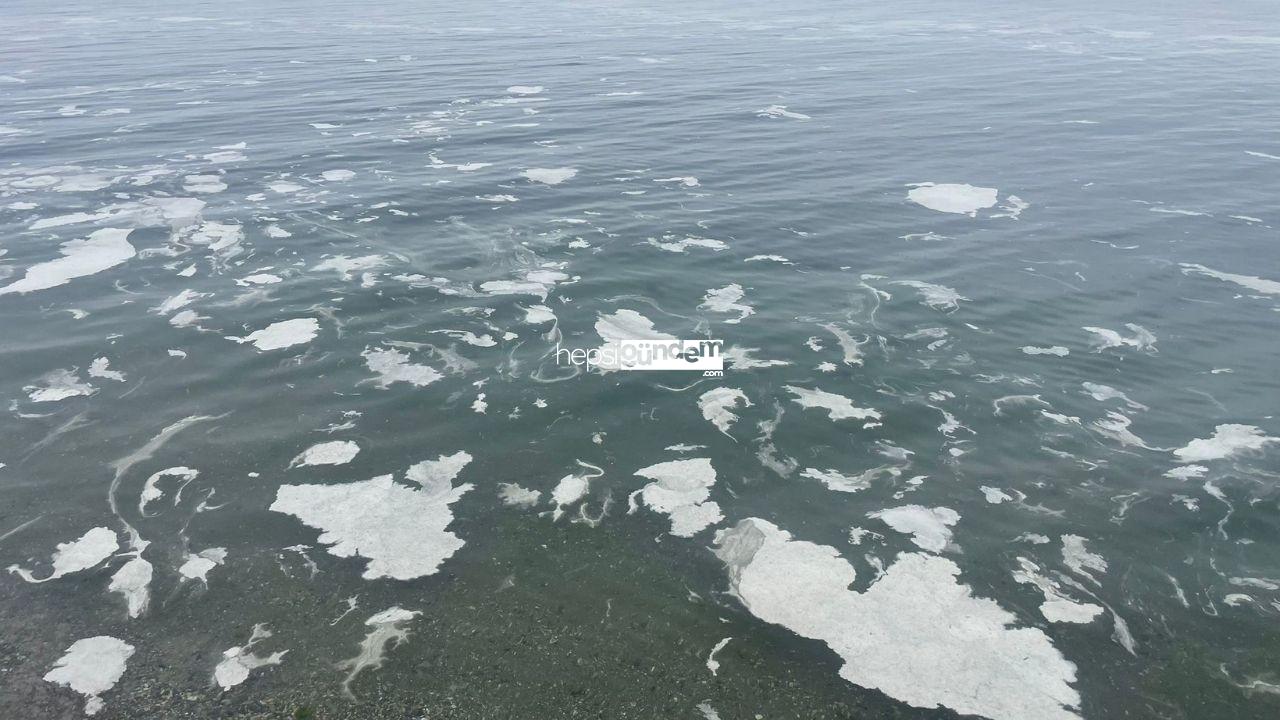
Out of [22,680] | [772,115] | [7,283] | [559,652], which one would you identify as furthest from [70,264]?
[772,115]

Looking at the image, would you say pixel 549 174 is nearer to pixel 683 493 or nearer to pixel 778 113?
pixel 778 113

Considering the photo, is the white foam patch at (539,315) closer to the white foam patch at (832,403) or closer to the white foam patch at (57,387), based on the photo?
the white foam patch at (832,403)

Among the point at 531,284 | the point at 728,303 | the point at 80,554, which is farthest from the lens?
the point at 531,284

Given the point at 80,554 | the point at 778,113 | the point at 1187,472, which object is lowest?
the point at 80,554

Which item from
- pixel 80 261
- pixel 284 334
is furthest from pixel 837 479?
pixel 80 261

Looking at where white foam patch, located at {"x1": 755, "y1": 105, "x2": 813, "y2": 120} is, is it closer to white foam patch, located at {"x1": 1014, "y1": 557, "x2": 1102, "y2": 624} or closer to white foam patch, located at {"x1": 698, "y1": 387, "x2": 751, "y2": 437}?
white foam patch, located at {"x1": 698, "y1": 387, "x2": 751, "y2": 437}

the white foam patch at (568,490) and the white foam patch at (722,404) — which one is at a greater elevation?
the white foam patch at (722,404)

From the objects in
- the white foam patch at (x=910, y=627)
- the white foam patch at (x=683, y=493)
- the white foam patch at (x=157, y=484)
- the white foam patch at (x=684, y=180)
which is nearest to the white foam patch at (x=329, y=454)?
the white foam patch at (x=157, y=484)
